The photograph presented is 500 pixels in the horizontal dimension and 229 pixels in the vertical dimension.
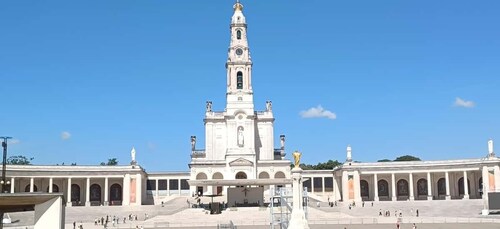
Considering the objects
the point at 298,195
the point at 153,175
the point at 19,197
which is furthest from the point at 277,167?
the point at 19,197

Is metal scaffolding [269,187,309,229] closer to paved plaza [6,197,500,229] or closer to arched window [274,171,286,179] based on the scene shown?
paved plaza [6,197,500,229]

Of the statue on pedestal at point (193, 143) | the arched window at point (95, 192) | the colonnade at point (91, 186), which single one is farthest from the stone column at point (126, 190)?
the statue on pedestal at point (193, 143)

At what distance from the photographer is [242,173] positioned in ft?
298

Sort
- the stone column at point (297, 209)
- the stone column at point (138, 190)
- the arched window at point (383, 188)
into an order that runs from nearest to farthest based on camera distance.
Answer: the stone column at point (297, 209) → the stone column at point (138, 190) → the arched window at point (383, 188)

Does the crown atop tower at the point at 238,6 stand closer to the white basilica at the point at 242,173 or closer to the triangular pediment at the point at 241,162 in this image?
the white basilica at the point at 242,173

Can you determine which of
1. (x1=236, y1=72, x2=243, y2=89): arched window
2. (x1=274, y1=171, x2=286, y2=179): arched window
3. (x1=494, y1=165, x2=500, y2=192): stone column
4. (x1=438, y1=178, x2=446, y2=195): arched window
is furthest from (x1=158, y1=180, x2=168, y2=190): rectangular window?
(x1=494, y1=165, x2=500, y2=192): stone column

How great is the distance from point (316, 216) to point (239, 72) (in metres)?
33.8

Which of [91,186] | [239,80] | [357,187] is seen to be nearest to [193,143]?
[239,80]

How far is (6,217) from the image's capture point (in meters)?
54.1

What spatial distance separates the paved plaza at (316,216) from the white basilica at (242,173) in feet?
31.6

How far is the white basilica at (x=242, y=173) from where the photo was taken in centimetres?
8712

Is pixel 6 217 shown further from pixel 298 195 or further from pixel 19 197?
pixel 19 197

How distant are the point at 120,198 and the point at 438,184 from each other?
1910 inches

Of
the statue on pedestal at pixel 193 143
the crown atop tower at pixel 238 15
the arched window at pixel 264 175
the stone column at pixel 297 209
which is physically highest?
the crown atop tower at pixel 238 15
